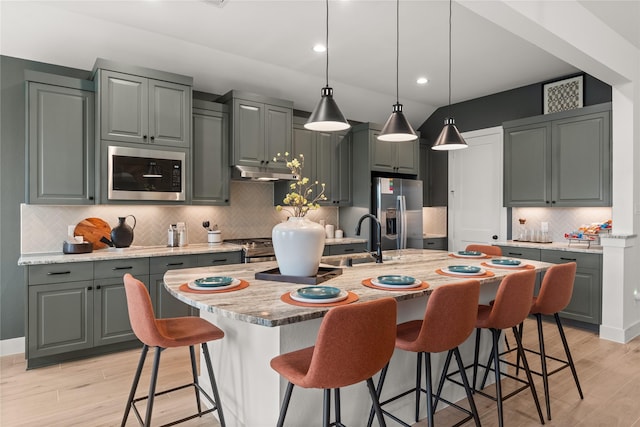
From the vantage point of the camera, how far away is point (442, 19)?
3.40 m

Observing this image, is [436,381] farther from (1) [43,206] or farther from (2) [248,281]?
(1) [43,206]

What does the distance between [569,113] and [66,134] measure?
5.19m

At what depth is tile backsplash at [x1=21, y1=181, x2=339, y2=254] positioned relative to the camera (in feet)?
11.6

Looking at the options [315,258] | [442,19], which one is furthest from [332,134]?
[315,258]

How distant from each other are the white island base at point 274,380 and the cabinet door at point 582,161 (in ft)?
9.70

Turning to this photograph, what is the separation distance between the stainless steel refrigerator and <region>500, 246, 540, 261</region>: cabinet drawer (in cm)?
114

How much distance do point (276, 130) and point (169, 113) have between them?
48.3 inches

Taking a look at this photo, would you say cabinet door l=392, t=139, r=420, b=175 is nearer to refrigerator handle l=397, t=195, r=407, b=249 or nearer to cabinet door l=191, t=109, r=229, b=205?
refrigerator handle l=397, t=195, r=407, b=249

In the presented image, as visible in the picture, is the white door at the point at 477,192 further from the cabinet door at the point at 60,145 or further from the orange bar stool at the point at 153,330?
the cabinet door at the point at 60,145

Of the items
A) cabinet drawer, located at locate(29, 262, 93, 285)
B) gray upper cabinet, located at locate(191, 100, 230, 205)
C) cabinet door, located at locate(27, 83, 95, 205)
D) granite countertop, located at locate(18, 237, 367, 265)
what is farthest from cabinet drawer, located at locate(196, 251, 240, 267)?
cabinet door, located at locate(27, 83, 95, 205)

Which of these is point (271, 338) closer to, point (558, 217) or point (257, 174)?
point (257, 174)

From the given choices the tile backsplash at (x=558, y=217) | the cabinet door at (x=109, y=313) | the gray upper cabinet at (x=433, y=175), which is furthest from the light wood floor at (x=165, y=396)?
the gray upper cabinet at (x=433, y=175)

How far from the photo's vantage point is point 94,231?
3727 mm

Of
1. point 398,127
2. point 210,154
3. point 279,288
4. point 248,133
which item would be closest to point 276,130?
point 248,133
